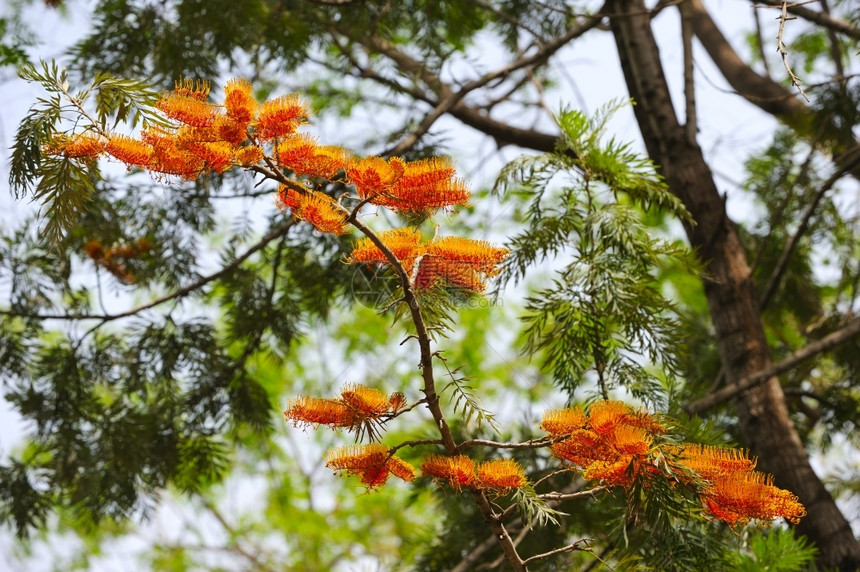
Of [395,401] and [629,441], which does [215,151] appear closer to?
[395,401]

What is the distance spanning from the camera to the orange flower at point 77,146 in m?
1.26

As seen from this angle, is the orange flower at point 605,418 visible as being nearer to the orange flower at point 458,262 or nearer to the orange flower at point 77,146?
the orange flower at point 458,262

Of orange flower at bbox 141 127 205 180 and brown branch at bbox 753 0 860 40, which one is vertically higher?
brown branch at bbox 753 0 860 40

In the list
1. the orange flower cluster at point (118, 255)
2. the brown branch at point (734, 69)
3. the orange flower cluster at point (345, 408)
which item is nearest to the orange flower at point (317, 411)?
the orange flower cluster at point (345, 408)

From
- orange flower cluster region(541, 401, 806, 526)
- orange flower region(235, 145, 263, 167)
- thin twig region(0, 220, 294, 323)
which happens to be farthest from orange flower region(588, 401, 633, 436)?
thin twig region(0, 220, 294, 323)

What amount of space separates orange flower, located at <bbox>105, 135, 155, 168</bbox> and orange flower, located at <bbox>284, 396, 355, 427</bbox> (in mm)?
408

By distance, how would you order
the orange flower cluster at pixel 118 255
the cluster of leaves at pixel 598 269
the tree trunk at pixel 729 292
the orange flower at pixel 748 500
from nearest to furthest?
1. the orange flower at pixel 748 500
2. the cluster of leaves at pixel 598 269
3. the tree trunk at pixel 729 292
4. the orange flower cluster at pixel 118 255

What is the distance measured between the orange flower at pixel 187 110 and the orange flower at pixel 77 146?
12cm

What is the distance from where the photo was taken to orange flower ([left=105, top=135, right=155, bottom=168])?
4.04ft

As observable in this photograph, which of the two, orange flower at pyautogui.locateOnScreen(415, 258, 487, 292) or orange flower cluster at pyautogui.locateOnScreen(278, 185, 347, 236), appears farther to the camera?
orange flower at pyautogui.locateOnScreen(415, 258, 487, 292)

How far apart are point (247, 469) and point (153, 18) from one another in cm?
563

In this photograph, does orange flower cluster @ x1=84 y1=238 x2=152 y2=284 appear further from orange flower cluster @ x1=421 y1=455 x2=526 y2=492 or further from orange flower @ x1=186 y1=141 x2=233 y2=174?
orange flower cluster @ x1=421 y1=455 x2=526 y2=492

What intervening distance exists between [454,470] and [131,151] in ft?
2.16

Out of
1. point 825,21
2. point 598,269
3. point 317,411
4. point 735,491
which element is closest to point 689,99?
point 825,21
